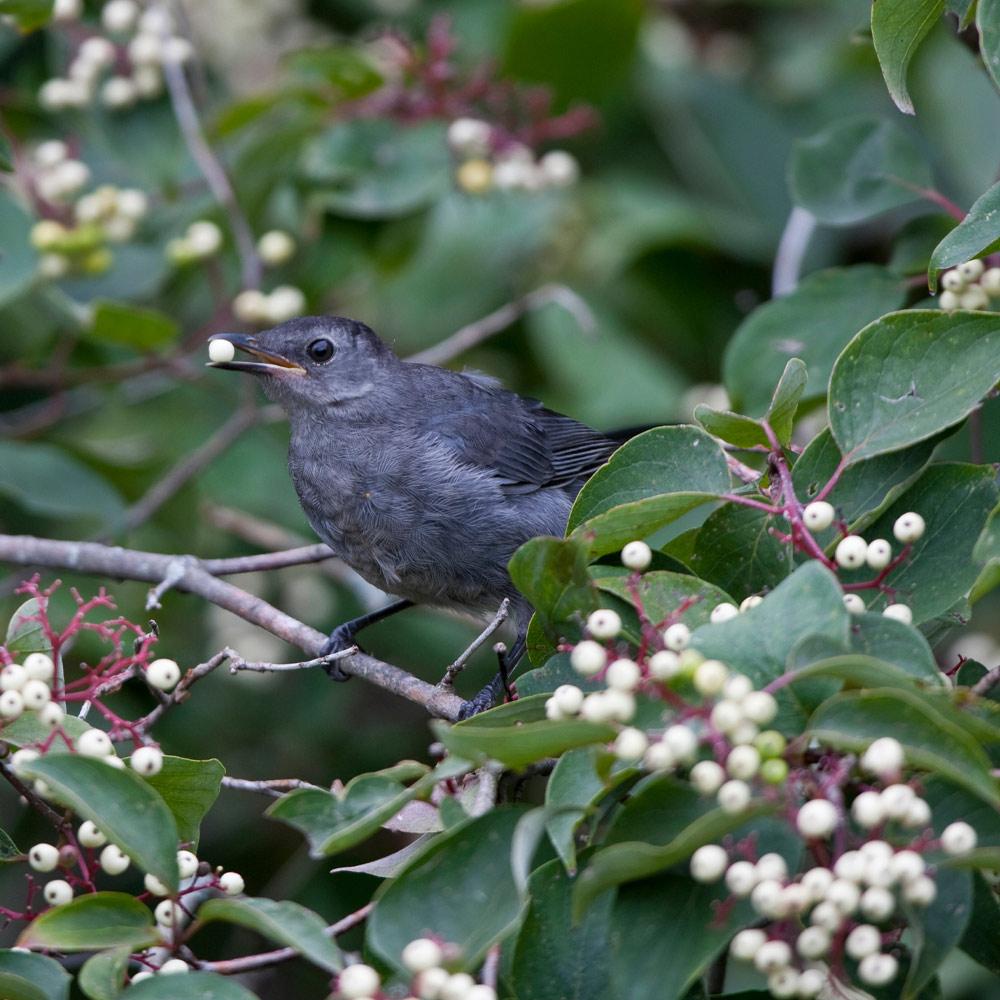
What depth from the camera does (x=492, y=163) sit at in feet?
17.3

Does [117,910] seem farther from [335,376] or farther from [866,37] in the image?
[866,37]

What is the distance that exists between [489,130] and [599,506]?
9.00 ft

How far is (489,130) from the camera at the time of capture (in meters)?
5.17

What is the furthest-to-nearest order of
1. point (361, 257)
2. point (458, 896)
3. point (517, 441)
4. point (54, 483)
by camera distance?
point (361, 257), point (517, 441), point (54, 483), point (458, 896)

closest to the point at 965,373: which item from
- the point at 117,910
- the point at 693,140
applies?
the point at 117,910

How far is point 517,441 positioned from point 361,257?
3.86ft

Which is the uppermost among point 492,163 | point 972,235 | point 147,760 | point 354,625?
point 972,235

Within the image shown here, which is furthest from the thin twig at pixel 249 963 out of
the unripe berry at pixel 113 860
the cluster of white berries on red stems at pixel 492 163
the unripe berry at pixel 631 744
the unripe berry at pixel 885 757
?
the cluster of white berries on red stems at pixel 492 163

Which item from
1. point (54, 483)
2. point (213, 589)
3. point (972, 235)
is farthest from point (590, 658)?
point (54, 483)

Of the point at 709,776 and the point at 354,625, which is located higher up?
the point at 709,776

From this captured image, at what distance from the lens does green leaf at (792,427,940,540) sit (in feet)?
9.07

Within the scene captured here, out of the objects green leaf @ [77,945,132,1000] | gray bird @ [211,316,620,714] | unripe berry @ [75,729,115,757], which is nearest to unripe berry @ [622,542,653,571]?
unripe berry @ [75,729,115,757]

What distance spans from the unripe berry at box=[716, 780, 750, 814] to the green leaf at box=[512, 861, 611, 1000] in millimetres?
462

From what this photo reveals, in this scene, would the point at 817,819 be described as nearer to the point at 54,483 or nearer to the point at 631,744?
the point at 631,744
